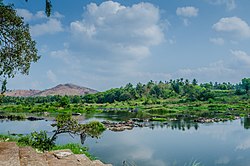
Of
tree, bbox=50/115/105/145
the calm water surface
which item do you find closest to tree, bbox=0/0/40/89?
tree, bbox=50/115/105/145

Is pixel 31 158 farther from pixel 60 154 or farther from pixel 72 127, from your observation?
pixel 72 127

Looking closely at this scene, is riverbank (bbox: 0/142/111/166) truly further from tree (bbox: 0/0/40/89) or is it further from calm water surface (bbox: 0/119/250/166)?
calm water surface (bbox: 0/119/250/166)

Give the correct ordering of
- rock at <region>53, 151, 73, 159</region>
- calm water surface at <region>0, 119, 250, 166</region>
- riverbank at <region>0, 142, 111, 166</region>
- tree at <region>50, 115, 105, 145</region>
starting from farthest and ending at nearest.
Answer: calm water surface at <region>0, 119, 250, 166</region>
tree at <region>50, 115, 105, 145</region>
rock at <region>53, 151, 73, 159</region>
riverbank at <region>0, 142, 111, 166</region>

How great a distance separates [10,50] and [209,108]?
58569 mm

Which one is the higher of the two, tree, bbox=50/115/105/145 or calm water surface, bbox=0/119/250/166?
tree, bbox=50/115/105/145

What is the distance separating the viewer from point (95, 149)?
876 inches

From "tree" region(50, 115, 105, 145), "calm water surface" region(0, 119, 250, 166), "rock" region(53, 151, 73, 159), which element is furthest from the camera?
"calm water surface" region(0, 119, 250, 166)

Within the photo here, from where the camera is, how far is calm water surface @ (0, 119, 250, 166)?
64.1 ft

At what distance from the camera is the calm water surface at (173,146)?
19.5m

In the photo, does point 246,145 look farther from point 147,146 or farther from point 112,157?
point 112,157

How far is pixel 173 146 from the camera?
24344mm

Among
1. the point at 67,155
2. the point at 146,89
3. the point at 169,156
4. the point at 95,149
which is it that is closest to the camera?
the point at 67,155

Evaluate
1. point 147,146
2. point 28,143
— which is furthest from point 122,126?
point 28,143

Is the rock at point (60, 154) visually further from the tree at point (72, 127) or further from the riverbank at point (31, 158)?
the tree at point (72, 127)
